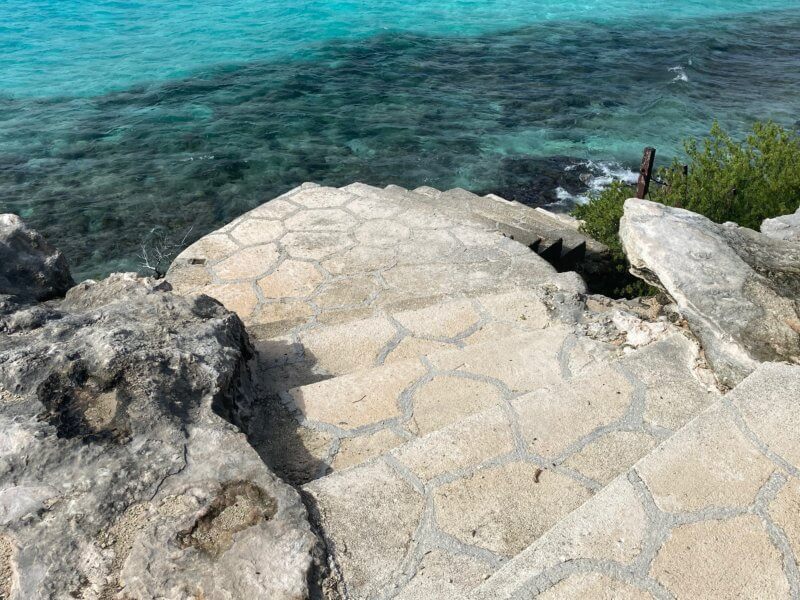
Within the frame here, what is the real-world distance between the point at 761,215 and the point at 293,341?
193 inches

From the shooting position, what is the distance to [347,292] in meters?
4.66

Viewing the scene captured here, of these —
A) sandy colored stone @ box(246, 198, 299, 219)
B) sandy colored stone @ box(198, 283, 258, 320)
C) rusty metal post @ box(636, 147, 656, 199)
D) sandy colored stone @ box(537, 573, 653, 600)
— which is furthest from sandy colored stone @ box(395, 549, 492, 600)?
rusty metal post @ box(636, 147, 656, 199)

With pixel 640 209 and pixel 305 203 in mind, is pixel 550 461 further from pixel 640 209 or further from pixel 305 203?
pixel 305 203

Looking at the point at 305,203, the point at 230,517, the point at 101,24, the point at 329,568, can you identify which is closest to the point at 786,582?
the point at 329,568

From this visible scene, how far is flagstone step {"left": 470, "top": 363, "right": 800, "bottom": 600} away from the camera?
176 centimetres

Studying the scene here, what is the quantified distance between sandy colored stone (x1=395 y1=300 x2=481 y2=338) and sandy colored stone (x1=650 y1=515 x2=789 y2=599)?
206 centimetres

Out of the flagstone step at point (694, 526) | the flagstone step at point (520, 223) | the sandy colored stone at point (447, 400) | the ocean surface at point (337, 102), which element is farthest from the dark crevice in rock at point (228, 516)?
the ocean surface at point (337, 102)

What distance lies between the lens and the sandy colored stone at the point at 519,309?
3979 millimetres

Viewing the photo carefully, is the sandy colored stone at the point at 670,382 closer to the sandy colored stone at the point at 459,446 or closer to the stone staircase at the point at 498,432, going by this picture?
the stone staircase at the point at 498,432

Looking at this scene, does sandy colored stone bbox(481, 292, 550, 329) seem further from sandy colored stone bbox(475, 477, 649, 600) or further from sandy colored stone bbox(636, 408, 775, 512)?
sandy colored stone bbox(475, 477, 649, 600)

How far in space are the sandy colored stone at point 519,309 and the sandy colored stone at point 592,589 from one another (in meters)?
2.25

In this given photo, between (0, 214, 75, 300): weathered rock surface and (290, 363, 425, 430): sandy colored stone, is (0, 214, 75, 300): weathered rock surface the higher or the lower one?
the higher one

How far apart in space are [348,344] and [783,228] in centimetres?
284

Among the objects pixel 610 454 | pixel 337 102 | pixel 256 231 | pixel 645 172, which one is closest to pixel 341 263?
pixel 256 231
